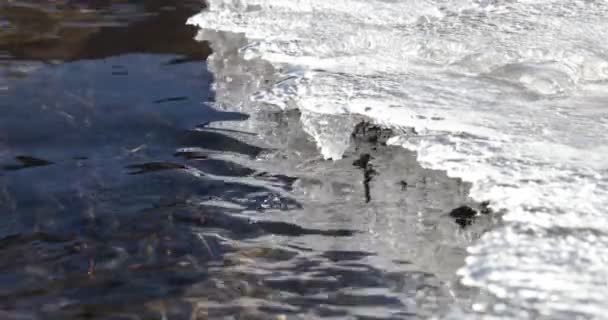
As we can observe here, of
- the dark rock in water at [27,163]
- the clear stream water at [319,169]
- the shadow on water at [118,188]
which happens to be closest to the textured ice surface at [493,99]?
the clear stream water at [319,169]

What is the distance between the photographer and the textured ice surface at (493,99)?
2.16m

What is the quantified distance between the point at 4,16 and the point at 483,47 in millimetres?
3380

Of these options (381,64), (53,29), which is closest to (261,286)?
(381,64)

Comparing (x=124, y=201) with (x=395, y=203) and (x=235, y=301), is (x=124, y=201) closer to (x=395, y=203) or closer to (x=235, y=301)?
(x=235, y=301)

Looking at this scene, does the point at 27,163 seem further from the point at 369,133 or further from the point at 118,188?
the point at 369,133

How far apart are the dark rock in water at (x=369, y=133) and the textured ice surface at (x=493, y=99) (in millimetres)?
98

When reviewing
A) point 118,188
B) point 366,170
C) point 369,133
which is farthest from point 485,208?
point 118,188

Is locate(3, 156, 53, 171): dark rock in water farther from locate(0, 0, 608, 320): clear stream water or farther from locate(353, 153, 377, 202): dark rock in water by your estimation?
locate(353, 153, 377, 202): dark rock in water

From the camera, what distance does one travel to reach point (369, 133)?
10.7 ft

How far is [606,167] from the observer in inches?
100

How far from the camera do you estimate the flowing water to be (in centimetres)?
216

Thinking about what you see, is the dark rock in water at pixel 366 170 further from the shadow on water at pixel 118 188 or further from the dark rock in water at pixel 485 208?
the dark rock in water at pixel 485 208

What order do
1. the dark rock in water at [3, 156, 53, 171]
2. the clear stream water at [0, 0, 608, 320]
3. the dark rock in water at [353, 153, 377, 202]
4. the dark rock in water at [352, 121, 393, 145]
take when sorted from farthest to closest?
the dark rock in water at [352, 121, 393, 145] → the dark rock in water at [3, 156, 53, 171] → the dark rock in water at [353, 153, 377, 202] → the clear stream water at [0, 0, 608, 320]

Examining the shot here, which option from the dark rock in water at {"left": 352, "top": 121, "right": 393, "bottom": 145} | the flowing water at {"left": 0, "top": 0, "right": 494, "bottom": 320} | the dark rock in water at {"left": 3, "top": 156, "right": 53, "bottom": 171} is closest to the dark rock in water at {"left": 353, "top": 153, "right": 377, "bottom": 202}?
the flowing water at {"left": 0, "top": 0, "right": 494, "bottom": 320}
